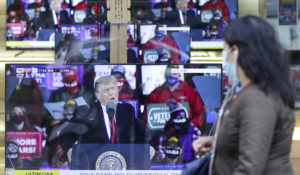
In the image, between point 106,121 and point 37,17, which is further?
point 37,17

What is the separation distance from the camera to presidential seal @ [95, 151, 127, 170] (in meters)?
3.74

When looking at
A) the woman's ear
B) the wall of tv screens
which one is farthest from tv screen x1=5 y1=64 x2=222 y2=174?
the woman's ear

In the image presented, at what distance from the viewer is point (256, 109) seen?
1.89 m

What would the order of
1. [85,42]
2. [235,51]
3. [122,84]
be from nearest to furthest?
[235,51], [122,84], [85,42]

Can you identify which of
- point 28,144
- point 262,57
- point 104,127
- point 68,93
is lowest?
point 28,144

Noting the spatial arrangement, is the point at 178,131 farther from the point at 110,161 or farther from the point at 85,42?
the point at 85,42

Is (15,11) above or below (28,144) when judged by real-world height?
above

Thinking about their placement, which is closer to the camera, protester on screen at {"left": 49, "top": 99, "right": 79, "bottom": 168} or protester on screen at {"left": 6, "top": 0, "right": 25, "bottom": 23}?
protester on screen at {"left": 49, "top": 99, "right": 79, "bottom": 168}

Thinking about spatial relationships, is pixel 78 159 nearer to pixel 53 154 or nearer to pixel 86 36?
pixel 53 154

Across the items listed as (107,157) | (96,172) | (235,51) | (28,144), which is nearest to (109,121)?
(107,157)

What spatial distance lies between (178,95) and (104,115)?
52 centimetres

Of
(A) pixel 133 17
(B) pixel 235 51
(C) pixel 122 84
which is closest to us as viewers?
(B) pixel 235 51

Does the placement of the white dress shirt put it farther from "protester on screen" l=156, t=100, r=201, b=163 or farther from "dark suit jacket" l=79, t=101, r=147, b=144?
"protester on screen" l=156, t=100, r=201, b=163

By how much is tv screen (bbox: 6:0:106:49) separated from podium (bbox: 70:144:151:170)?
122cm
